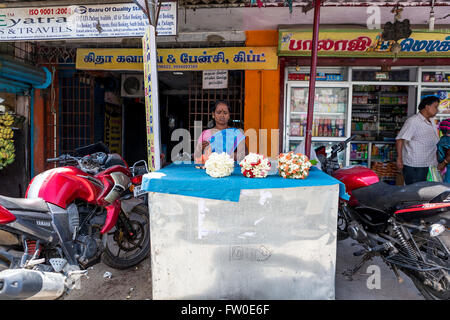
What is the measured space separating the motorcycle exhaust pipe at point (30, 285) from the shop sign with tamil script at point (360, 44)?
4.65m

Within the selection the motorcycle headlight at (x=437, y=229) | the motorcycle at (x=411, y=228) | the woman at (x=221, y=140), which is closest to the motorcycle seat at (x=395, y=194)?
the motorcycle at (x=411, y=228)

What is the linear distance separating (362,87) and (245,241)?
5.40 meters

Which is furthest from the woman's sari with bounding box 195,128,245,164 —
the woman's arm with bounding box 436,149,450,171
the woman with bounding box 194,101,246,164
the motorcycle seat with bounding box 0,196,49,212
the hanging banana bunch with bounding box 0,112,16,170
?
the hanging banana bunch with bounding box 0,112,16,170

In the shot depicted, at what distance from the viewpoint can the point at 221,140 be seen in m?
3.23

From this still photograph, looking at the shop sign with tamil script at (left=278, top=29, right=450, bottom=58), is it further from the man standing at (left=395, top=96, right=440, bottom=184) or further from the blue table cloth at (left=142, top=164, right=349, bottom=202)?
the blue table cloth at (left=142, top=164, right=349, bottom=202)

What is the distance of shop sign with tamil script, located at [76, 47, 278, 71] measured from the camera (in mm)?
5410

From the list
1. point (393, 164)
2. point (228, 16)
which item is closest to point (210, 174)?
point (228, 16)

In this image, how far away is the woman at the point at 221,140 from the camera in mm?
3219

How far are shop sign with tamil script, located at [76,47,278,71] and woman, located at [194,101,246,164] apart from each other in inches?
92.2

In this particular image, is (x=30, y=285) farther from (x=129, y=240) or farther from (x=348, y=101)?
(x=348, y=101)

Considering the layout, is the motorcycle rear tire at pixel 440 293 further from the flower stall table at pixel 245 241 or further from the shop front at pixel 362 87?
the shop front at pixel 362 87

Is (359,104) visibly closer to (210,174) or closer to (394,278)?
(394,278)

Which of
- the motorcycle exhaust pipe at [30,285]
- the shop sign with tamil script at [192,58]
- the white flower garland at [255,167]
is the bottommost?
the motorcycle exhaust pipe at [30,285]
